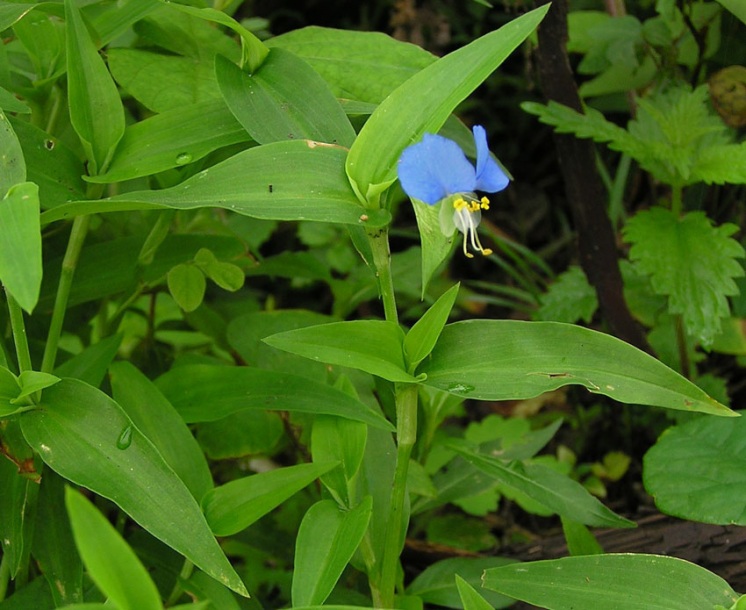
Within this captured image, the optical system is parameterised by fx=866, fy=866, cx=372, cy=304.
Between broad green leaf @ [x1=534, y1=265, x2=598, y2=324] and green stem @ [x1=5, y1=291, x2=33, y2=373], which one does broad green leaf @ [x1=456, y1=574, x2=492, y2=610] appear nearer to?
green stem @ [x1=5, y1=291, x2=33, y2=373]

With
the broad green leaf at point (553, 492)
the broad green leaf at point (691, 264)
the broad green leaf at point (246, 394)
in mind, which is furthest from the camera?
the broad green leaf at point (691, 264)

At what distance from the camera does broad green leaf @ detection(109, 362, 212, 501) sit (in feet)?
3.55

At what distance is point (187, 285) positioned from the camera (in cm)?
128

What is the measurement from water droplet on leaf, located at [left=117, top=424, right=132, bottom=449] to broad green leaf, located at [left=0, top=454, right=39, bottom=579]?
19 cm

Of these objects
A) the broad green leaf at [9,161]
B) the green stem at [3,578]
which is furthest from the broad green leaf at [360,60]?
the green stem at [3,578]

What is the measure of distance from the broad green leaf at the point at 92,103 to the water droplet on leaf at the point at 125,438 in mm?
338

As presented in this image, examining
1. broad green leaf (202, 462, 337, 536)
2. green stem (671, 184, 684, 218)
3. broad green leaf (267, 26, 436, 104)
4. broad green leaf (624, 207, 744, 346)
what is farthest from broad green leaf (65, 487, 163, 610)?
green stem (671, 184, 684, 218)

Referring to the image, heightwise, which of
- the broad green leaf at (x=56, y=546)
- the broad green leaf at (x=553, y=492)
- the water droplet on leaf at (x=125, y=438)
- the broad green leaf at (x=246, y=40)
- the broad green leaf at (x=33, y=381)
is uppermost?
the broad green leaf at (x=246, y=40)

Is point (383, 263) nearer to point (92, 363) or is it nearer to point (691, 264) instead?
point (92, 363)

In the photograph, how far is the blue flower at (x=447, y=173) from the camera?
862 millimetres

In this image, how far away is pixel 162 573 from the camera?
1.21 metres

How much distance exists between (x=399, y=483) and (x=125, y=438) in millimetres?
319

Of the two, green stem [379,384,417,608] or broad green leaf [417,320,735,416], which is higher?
broad green leaf [417,320,735,416]

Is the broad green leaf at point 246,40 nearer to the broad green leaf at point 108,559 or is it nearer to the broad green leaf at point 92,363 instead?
the broad green leaf at point 92,363
